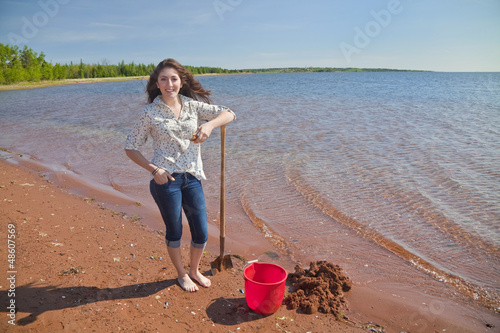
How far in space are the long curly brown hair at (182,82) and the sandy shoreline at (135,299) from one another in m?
1.89

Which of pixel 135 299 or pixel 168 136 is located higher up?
pixel 168 136

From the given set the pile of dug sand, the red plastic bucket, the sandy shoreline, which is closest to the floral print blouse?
the red plastic bucket

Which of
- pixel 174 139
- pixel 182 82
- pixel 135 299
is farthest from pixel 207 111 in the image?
pixel 135 299

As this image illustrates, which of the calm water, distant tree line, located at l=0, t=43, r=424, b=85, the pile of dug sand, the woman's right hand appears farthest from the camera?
distant tree line, located at l=0, t=43, r=424, b=85

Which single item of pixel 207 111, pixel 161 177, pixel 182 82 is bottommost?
pixel 161 177

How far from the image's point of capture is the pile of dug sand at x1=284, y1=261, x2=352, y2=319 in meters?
3.29

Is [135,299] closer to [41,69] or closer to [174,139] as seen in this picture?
[174,139]

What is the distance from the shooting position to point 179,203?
303 centimetres

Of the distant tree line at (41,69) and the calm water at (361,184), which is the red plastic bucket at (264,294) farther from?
the distant tree line at (41,69)

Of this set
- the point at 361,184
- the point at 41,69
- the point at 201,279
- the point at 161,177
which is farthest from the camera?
the point at 41,69

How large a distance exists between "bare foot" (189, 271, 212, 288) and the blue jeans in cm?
48

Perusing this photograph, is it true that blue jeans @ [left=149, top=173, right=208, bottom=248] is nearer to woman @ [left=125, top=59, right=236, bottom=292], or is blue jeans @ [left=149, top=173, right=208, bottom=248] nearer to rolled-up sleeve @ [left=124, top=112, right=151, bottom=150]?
woman @ [left=125, top=59, right=236, bottom=292]

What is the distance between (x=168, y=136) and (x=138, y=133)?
0.25 meters

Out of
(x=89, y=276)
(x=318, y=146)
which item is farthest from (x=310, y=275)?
(x=318, y=146)
